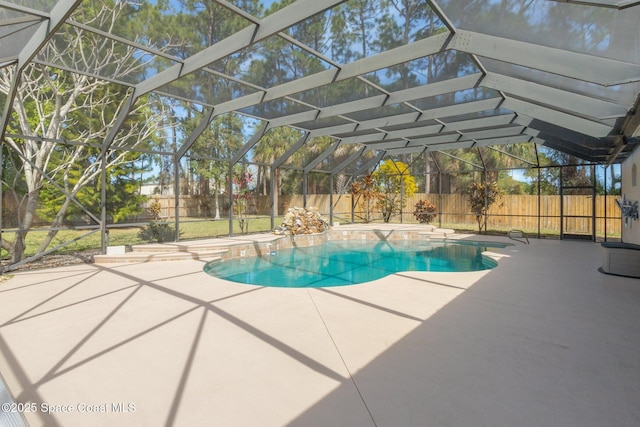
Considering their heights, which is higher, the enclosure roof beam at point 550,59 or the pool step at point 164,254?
the enclosure roof beam at point 550,59

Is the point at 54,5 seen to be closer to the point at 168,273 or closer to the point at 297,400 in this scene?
the point at 168,273

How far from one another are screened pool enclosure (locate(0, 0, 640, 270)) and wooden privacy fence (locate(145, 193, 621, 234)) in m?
0.06

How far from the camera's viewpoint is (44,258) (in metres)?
8.32

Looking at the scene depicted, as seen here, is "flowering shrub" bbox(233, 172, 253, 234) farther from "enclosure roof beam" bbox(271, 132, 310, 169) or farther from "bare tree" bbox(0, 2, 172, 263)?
"bare tree" bbox(0, 2, 172, 263)

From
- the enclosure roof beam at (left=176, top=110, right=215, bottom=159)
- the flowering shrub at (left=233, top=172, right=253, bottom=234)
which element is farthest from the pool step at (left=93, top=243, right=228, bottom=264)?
the flowering shrub at (left=233, top=172, right=253, bottom=234)

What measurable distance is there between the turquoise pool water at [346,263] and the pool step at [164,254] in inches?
16.8

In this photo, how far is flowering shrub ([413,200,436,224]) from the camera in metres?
15.4

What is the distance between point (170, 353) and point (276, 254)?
7139 mm

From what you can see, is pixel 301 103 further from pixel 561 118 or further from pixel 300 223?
pixel 561 118

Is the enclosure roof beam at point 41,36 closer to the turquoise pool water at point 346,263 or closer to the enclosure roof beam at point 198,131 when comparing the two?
the enclosure roof beam at point 198,131

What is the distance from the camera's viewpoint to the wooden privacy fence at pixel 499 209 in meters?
11.3

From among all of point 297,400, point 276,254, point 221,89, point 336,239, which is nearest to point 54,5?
point 221,89

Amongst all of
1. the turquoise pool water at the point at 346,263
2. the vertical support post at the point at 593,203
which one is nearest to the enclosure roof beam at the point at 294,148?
the turquoise pool water at the point at 346,263

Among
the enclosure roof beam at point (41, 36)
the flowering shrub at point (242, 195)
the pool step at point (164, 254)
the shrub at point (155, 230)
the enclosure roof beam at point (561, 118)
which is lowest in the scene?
the pool step at point (164, 254)
